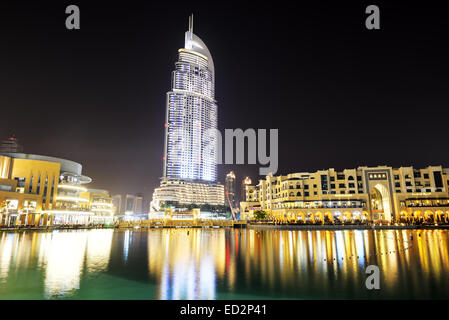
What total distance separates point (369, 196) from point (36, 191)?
115 m

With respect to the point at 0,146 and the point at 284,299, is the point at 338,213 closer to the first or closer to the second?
the point at 284,299

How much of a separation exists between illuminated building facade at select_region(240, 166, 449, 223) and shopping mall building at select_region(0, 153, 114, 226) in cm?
8140

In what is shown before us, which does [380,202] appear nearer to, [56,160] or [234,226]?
[234,226]

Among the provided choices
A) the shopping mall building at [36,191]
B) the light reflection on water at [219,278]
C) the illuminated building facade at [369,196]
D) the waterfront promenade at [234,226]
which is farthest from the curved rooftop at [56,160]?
the illuminated building facade at [369,196]

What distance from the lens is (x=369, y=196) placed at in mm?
101688

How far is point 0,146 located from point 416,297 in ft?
437

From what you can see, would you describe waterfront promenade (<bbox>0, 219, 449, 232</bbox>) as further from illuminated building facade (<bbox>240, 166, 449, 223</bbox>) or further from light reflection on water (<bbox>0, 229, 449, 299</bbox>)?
light reflection on water (<bbox>0, 229, 449, 299</bbox>)

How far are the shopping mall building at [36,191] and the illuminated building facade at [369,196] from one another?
267 ft

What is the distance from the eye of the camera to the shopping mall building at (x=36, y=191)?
7219 centimetres

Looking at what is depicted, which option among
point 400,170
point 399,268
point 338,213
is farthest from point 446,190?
point 399,268

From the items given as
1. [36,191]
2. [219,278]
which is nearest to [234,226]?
[36,191]

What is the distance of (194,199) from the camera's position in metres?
196

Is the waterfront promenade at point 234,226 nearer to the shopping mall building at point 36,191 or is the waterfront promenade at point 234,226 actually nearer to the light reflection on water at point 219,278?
the shopping mall building at point 36,191
